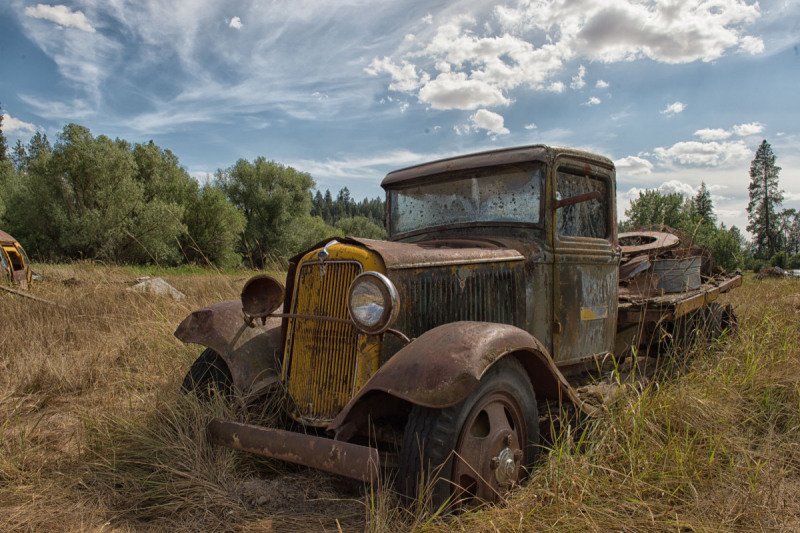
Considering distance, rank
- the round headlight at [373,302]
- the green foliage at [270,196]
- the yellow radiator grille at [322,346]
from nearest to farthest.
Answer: the round headlight at [373,302]
the yellow radiator grille at [322,346]
the green foliage at [270,196]

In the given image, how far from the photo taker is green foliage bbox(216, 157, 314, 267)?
128 feet

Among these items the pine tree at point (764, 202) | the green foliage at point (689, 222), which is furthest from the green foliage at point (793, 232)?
the green foliage at point (689, 222)

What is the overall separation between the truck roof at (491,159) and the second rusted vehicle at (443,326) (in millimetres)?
12

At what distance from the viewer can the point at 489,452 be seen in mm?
2473

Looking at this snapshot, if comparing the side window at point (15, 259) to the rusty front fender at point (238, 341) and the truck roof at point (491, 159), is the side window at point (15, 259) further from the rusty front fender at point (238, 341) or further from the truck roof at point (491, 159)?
the truck roof at point (491, 159)

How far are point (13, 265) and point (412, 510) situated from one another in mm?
10256

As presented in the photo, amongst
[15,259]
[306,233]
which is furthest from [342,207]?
[15,259]

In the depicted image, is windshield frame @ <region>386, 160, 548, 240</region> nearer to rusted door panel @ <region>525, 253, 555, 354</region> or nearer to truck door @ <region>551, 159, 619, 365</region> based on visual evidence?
truck door @ <region>551, 159, 619, 365</region>

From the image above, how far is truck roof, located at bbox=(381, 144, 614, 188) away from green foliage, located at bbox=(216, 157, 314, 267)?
34.8m

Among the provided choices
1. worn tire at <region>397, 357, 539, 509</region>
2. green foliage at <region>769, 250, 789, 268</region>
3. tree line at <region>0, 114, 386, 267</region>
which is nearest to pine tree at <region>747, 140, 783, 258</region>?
green foliage at <region>769, 250, 789, 268</region>

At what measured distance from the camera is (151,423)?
3.32m

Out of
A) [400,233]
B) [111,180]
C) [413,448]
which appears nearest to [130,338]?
[400,233]

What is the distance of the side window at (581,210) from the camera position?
3.72 meters

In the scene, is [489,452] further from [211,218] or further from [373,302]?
[211,218]
